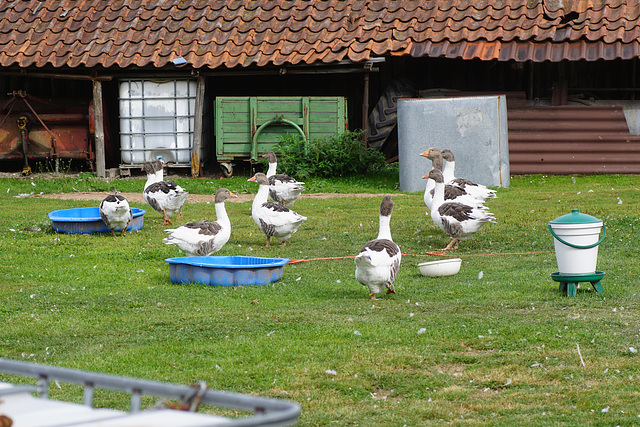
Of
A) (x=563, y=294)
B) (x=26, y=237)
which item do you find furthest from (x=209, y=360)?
(x=26, y=237)

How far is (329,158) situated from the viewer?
1894 centimetres

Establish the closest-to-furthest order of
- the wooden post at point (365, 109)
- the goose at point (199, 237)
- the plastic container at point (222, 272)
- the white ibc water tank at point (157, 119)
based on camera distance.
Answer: the plastic container at point (222, 272), the goose at point (199, 237), the wooden post at point (365, 109), the white ibc water tank at point (157, 119)

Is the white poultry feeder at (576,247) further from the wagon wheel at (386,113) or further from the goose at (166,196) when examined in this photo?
A: the wagon wheel at (386,113)

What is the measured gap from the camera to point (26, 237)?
12266 millimetres

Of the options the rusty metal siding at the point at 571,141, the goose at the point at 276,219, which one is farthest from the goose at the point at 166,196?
the rusty metal siding at the point at 571,141

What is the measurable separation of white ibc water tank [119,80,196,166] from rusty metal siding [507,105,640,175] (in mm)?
7844

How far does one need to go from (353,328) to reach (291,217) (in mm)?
4286

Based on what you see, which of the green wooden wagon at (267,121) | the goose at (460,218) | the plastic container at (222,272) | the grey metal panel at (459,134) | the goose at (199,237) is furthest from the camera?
the green wooden wagon at (267,121)

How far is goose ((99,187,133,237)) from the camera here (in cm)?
1172

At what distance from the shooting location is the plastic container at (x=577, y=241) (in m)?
7.88

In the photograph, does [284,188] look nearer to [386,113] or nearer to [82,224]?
[82,224]

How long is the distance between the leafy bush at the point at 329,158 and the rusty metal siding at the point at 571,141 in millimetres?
3345

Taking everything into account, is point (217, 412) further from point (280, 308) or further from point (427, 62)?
point (427, 62)

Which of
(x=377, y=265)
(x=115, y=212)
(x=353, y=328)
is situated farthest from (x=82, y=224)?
(x=353, y=328)
